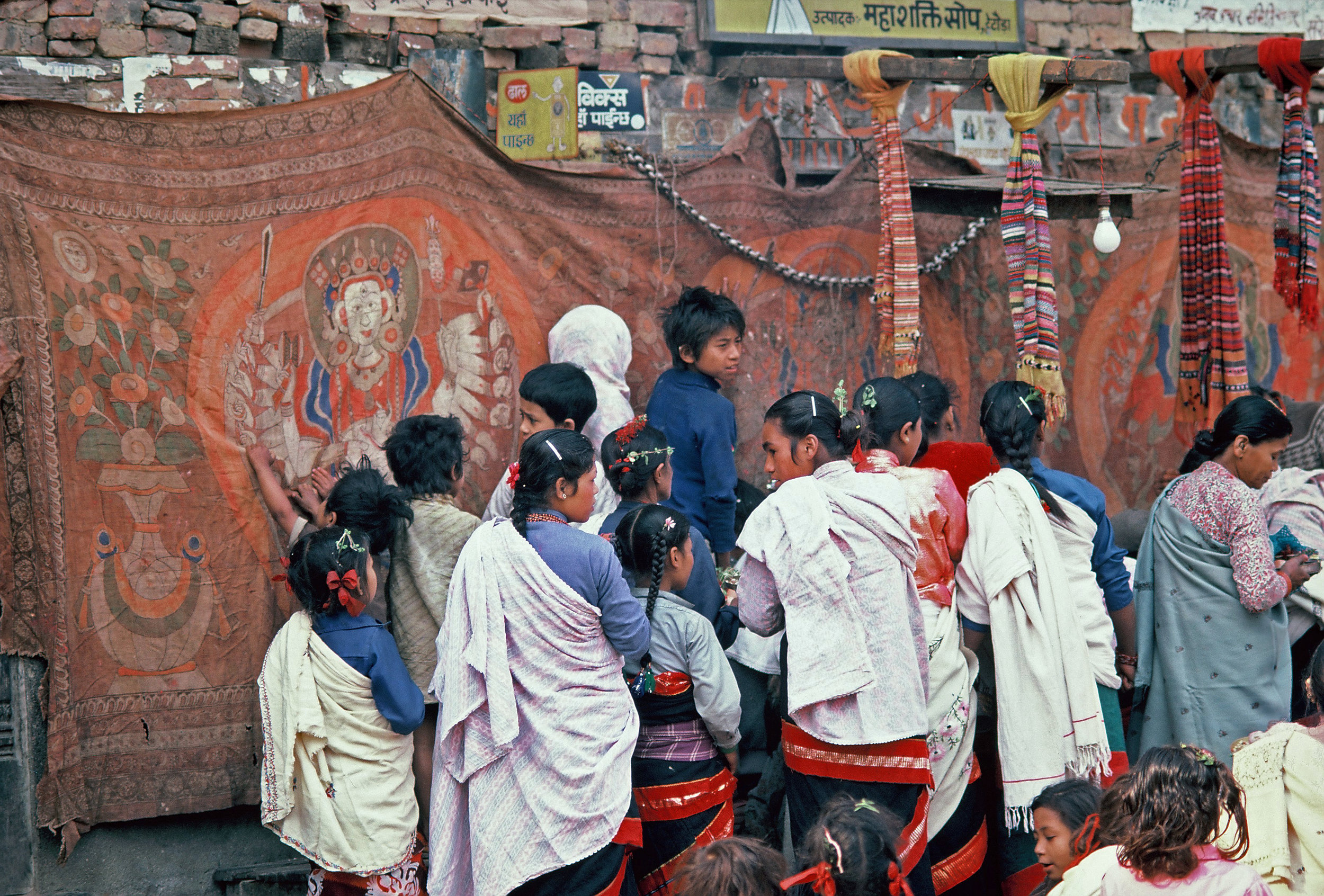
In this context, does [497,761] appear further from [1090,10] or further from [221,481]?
[1090,10]

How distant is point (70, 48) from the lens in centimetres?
513

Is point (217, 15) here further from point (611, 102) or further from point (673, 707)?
point (673, 707)

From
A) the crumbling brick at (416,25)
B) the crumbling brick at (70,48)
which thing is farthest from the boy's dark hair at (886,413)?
the crumbling brick at (70,48)

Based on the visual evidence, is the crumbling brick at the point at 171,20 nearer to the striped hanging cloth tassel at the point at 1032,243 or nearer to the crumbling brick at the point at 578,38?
the crumbling brick at the point at 578,38

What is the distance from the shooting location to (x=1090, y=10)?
6637mm

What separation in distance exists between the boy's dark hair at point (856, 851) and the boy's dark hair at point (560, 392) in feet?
6.14

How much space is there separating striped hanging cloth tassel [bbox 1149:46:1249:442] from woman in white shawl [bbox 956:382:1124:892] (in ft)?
6.18

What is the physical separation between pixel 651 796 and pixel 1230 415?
2.43m

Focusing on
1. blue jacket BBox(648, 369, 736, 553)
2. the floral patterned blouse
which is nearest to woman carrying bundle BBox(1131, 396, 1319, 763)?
the floral patterned blouse

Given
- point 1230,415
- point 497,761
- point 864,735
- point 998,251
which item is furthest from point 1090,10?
point 497,761

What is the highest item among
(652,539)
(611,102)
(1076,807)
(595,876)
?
(611,102)

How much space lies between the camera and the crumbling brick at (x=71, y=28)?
5109mm

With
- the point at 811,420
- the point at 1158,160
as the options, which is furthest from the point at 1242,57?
the point at 811,420

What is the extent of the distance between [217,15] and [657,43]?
2024mm
